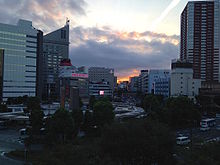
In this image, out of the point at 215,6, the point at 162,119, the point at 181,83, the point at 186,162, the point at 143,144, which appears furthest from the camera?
the point at 215,6

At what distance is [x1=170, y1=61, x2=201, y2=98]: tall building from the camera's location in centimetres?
9994

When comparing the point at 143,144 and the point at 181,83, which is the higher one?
the point at 181,83

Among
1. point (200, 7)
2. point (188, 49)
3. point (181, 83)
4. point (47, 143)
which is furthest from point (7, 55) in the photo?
point (200, 7)

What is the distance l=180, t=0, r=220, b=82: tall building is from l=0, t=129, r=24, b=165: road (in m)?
98.7

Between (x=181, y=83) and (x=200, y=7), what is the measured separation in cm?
4979

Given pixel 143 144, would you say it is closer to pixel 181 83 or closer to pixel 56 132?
pixel 56 132

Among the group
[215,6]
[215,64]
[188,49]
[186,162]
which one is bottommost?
[186,162]

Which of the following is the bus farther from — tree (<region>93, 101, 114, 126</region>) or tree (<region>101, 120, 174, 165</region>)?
tree (<region>101, 120, 174, 165</region>)

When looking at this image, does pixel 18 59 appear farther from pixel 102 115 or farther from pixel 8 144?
pixel 102 115

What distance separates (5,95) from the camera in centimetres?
10444

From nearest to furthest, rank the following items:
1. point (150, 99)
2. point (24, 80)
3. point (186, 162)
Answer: point (186, 162), point (150, 99), point (24, 80)

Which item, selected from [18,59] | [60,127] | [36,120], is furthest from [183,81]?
[60,127]

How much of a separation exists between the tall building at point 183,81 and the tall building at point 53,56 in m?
77.4

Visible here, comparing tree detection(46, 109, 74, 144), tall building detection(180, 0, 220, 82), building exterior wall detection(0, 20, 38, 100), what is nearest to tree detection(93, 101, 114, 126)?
tree detection(46, 109, 74, 144)
